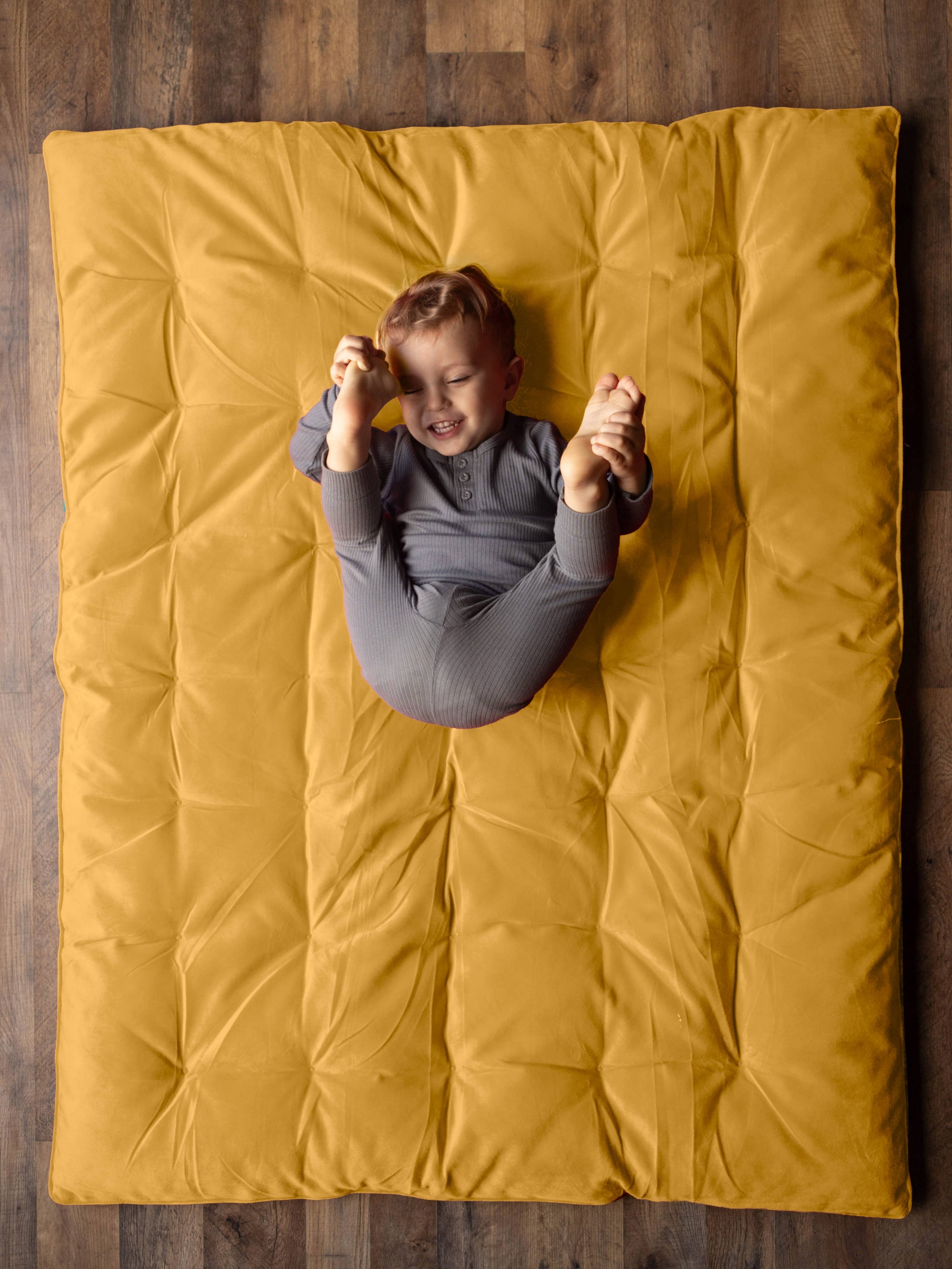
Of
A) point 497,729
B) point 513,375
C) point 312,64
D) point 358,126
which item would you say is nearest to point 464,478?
point 513,375

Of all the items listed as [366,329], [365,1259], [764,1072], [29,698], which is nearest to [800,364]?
[366,329]

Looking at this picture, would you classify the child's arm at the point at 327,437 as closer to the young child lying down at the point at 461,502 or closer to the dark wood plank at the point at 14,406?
the young child lying down at the point at 461,502

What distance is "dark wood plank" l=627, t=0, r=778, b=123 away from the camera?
1.29 m

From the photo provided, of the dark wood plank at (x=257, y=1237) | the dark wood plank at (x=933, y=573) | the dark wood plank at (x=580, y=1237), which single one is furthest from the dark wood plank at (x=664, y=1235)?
the dark wood plank at (x=933, y=573)

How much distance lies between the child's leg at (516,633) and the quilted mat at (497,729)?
117 mm

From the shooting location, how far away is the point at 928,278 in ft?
4.19

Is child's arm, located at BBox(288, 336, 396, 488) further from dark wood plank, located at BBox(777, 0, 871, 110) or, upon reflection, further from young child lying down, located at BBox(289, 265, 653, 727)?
dark wood plank, located at BBox(777, 0, 871, 110)

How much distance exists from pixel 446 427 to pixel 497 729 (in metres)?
0.42

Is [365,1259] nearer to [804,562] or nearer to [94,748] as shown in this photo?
[94,748]

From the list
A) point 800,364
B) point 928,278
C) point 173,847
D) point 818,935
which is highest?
point 928,278

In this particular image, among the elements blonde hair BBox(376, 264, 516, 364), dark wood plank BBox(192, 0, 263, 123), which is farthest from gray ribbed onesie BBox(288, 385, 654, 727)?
dark wood plank BBox(192, 0, 263, 123)

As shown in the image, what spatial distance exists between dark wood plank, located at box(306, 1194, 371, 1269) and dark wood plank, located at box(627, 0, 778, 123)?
68.2 inches

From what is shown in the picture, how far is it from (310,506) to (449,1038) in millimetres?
769

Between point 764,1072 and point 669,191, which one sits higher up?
point 669,191
